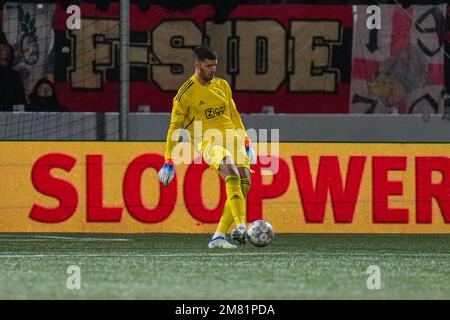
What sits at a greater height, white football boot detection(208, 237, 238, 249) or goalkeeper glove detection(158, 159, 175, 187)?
goalkeeper glove detection(158, 159, 175, 187)

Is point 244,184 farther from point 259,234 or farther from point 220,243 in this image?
point 259,234

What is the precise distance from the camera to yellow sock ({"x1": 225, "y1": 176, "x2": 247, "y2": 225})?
417 inches

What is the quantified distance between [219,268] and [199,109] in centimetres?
247

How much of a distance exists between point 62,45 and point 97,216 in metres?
5.56

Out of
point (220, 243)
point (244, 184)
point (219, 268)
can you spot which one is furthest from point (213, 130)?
point (219, 268)

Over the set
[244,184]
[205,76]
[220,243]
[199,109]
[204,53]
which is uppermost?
[204,53]

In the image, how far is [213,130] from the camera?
10953 mm

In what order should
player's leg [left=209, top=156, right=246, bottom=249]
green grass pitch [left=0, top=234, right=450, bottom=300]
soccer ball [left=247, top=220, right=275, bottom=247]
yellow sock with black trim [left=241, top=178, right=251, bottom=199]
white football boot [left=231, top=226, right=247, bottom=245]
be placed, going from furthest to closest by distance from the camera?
1. yellow sock with black trim [left=241, top=178, right=251, bottom=199]
2. player's leg [left=209, top=156, right=246, bottom=249]
3. soccer ball [left=247, top=220, right=275, bottom=247]
4. white football boot [left=231, top=226, right=247, bottom=245]
5. green grass pitch [left=0, top=234, right=450, bottom=300]

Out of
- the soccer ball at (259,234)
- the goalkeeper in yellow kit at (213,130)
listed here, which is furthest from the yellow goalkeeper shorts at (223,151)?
the soccer ball at (259,234)

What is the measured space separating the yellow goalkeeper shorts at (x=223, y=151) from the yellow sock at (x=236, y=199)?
0.65 feet

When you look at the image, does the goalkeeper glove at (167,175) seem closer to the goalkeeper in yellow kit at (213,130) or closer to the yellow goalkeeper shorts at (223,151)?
the goalkeeper in yellow kit at (213,130)

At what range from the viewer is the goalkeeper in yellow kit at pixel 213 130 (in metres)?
10.7

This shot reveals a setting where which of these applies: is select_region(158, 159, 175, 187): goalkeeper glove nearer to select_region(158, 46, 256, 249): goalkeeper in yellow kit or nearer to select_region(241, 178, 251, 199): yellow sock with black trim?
select_region(158, 46, 256, 249): goalkeeper in yellow kit

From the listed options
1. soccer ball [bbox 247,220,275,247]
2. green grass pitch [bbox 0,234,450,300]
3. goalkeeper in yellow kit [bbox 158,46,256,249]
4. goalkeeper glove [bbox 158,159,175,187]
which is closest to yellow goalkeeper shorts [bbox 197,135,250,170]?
goalkeeper in yellow kit [bbox 158,46,256,249]
